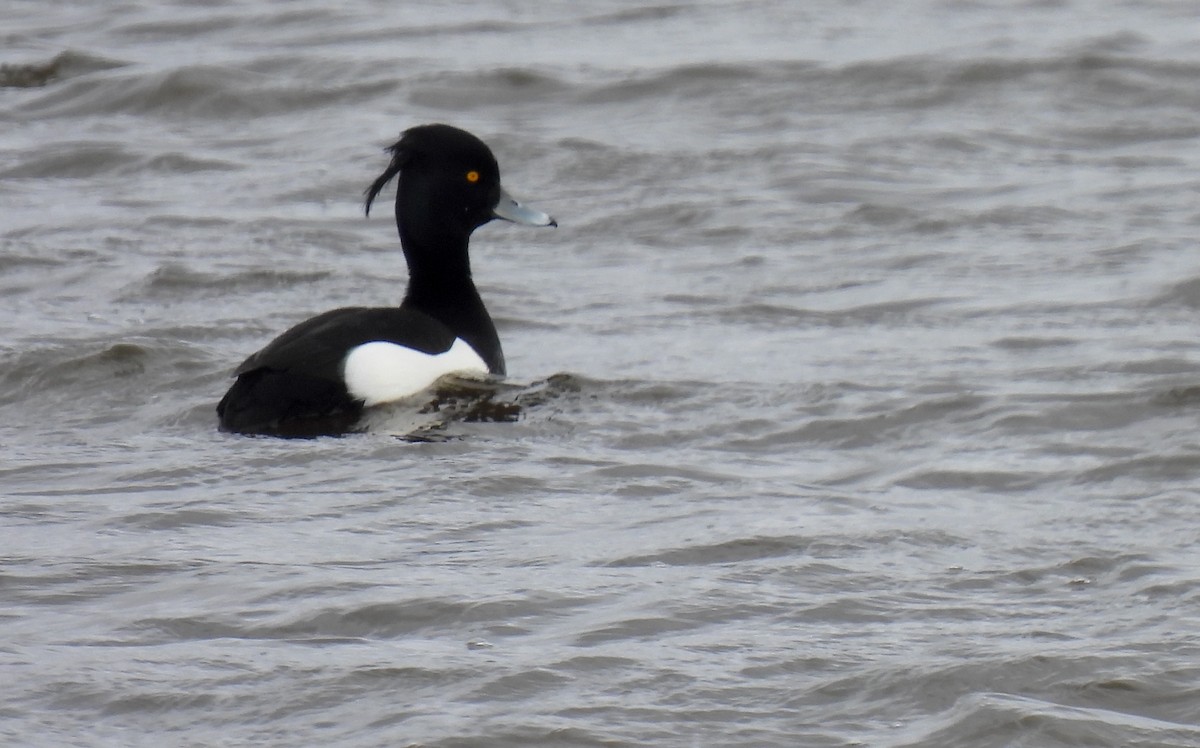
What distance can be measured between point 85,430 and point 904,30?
7.83 meters

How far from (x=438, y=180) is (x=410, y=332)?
85 centimetres

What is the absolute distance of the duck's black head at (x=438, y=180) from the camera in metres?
7.34

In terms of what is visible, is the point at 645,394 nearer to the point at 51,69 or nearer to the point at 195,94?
the point at 195,94

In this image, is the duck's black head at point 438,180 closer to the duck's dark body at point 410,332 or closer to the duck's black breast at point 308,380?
the duck's dark body at point 410,332

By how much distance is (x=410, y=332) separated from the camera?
672cm

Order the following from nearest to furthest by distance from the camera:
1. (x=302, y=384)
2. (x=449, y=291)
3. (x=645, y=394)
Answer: (x=302, y=384) → (x=645, y=394) → (x=449, y=291)

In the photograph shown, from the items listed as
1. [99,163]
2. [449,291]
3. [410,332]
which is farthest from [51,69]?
[410,332]

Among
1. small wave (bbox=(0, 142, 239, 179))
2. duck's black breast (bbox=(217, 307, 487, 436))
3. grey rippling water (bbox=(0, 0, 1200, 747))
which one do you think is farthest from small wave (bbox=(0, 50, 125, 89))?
duck's black breast (bbox=(217, 307, 487, 436))

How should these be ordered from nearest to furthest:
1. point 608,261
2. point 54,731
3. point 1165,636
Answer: point 54,731 < point 1165,636 < point 608,261

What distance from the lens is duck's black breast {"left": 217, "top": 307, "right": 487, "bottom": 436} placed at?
625cm

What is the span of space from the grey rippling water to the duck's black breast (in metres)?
0.19

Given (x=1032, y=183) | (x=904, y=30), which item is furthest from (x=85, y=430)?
(x=904, y=30)

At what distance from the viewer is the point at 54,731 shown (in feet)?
12.7

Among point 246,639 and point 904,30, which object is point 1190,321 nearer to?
point 246,639
